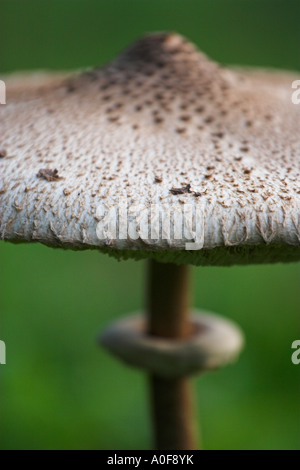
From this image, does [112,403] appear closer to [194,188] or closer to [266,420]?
[266,420]

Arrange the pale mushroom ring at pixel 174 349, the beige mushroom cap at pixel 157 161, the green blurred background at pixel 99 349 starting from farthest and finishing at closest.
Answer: the green blurred background at pixel 99 349 < the pale mushroom ring at pixel 174 349 < the beige mushroom cap at pixel 157 161

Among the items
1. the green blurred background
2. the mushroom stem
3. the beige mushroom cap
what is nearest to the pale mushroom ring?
the mushroom stem

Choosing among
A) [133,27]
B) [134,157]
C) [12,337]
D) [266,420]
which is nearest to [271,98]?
[134,157]

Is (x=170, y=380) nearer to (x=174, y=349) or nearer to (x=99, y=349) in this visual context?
(x=174, y=349)

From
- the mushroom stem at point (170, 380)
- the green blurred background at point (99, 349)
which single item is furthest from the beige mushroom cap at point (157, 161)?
the green blurred background at point (99, 349)

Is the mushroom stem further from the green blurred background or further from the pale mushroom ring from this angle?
the green blurred background

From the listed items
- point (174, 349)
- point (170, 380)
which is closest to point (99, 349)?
point (170, 380)

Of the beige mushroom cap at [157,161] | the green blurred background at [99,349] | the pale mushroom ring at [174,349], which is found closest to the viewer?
the beige mushroom cap at [157,161]

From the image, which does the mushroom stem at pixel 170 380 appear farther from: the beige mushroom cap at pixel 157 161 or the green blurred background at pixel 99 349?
the green blurred background at pixel 99 349

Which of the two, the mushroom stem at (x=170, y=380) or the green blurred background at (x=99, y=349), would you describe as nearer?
the mushroom stem at (x=170, y=380)
